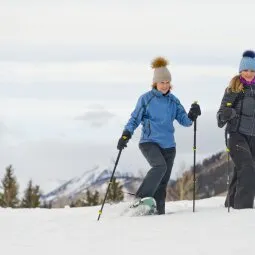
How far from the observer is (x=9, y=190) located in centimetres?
6166

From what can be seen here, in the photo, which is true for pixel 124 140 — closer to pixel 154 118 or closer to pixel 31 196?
pixel 154 118

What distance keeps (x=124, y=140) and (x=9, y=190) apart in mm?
55146

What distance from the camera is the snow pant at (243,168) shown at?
27.8 feet

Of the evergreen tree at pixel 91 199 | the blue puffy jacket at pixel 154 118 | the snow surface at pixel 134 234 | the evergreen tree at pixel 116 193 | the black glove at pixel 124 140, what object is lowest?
the evergreen tree at pixel 91 199

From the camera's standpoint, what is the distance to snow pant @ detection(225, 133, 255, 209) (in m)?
8.48

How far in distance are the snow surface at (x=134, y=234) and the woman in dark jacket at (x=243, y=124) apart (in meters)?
0.44

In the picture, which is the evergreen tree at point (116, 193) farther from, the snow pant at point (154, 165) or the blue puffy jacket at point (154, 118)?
the blue puffy jacket at point (154, 118)

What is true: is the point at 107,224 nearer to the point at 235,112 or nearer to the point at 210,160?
the point at 235,112

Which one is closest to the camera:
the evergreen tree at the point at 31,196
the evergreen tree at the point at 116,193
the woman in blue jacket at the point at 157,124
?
the woman in blue jacket at the point at 157,124

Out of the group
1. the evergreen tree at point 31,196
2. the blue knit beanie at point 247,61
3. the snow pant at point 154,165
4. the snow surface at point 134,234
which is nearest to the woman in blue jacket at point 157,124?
the snow pant at point 154,165

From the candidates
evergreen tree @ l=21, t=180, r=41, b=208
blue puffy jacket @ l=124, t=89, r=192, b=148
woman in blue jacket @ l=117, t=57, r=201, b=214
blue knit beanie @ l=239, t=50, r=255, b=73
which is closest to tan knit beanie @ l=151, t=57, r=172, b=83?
woman in blue jacket @ l=117, t=57, r=201, b=214

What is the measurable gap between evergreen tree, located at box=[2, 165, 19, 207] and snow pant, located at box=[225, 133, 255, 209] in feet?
172

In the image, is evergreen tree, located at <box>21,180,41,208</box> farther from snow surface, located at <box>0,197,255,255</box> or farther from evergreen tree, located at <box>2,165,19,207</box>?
snow surface, located at <box>0,197,255,255</box>

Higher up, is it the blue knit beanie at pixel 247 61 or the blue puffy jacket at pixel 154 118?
the blue knit beanie at pixel 247 61
